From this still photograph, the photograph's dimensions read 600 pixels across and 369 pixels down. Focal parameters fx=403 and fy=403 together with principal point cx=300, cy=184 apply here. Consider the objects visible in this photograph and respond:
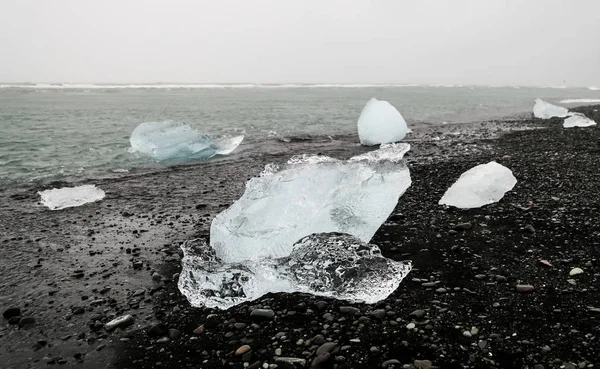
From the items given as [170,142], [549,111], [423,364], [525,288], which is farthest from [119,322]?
[549,111]

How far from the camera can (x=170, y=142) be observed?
12.7m

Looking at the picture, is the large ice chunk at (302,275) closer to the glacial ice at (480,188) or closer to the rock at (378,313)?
the rock at (378,313)

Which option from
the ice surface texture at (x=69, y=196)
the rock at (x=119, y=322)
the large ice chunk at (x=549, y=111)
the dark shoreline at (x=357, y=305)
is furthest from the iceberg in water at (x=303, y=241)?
the large ice chunk at (x=549, y=111)

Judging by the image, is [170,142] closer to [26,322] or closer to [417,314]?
[26,322]

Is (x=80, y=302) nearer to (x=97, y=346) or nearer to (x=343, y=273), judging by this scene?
(x=97, y=346)

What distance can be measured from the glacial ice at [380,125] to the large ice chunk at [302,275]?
32.2 feet

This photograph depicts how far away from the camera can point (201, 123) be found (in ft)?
77.7

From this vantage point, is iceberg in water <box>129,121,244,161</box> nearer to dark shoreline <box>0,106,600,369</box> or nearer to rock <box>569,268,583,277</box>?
dark shoreline <box>0,106,600,369</box>

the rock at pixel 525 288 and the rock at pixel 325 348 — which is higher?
the rock at pixel 525 288

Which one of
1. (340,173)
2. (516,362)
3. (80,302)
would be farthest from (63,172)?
(516,362)

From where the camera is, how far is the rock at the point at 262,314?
12.7 feet

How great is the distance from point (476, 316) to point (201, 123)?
2191 cm

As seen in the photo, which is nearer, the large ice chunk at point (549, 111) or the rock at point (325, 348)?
the rock at point (325, 348)

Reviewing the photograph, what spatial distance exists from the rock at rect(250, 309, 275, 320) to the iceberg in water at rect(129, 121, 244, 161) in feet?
31.7
